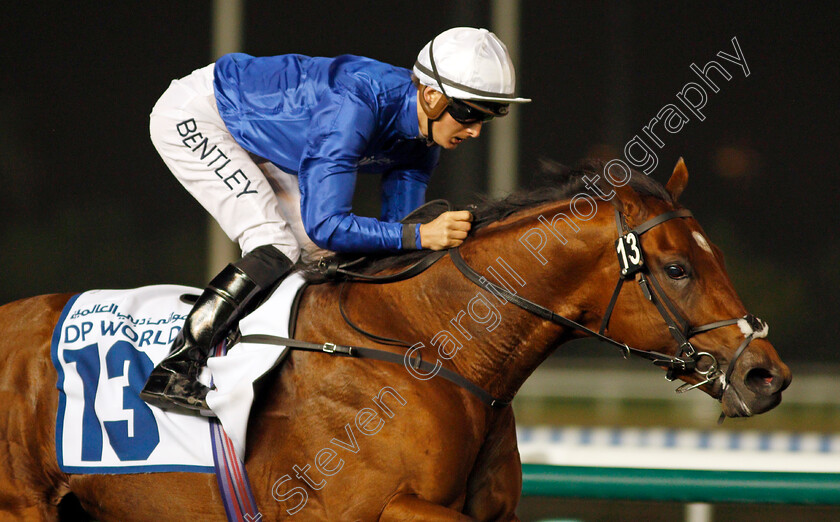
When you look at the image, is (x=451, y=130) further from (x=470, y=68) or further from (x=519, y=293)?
(x=519, y=293)

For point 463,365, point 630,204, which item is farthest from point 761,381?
point 463,365

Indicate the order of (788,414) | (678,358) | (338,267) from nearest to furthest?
(678,358)
(338,267)
(788,414)


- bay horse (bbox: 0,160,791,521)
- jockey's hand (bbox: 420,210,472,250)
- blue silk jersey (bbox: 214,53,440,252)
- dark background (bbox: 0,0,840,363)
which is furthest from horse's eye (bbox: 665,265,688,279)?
dark background (bbox: 0,0,840,363)

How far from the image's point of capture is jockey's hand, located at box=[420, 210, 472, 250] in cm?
226

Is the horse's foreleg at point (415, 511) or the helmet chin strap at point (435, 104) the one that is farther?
the helmet chin strap at point (435, 104)

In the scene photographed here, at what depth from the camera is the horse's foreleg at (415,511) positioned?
6.50ft

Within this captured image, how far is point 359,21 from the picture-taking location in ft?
37.1

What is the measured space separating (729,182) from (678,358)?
928 centimetres

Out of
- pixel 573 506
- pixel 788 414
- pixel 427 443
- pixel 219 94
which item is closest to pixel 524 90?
pixel 788 414

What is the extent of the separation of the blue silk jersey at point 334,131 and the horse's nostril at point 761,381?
2.81 feet

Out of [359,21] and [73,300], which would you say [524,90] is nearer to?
[359,21]

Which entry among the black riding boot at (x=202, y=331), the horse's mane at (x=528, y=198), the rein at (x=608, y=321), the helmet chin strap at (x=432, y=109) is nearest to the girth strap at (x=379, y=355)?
the rein at (x=608, y=321)

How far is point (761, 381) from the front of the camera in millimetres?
1958

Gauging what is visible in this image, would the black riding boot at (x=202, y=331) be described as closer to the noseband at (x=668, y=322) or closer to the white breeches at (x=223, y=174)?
the white breeches at (x=223, y=174)
